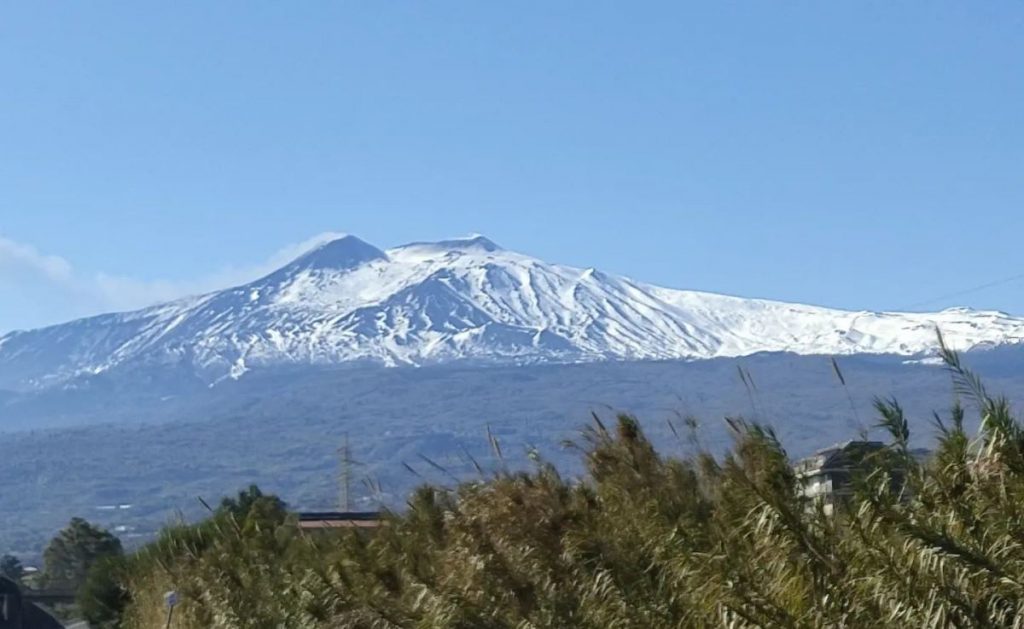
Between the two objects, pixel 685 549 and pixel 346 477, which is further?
pixel 346 477

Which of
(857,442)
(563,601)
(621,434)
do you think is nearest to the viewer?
(857,442)

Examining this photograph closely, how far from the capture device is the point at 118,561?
56.5m

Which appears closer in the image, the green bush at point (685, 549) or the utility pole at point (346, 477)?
the green bush at point (685, 549)

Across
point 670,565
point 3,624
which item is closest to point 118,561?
point 3,624

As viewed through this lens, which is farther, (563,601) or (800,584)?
(563,601)

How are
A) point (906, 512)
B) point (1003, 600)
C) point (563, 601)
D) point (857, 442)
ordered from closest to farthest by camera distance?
1. point (1003, 600)
2. point (906, 512)
3. point (857, 442)
4. point (563, 601)

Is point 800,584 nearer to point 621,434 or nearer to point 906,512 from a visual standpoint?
point 906,512

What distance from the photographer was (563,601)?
20.0 m

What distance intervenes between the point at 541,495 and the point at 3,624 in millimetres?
46692

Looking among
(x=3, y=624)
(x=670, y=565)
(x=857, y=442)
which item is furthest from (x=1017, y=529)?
(x=3, y=624)

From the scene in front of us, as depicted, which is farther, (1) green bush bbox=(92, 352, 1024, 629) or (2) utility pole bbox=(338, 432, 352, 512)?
(2) utility pole bbox=(338, 432, 352, 512)

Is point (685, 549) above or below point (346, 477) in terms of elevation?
below

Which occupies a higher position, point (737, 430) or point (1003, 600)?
point (737, 430)

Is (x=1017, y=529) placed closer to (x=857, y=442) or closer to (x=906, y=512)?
(x=906, y=512)
